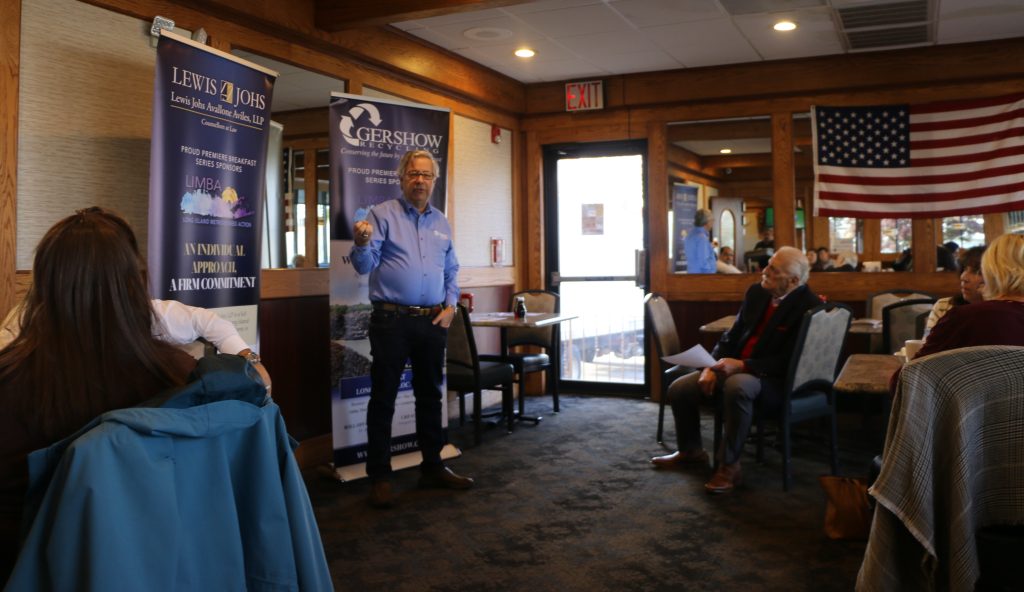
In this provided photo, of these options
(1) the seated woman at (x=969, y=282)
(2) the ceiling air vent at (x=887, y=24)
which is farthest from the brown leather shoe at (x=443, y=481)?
(2) the ceiling air vent at (x=887, y=24)

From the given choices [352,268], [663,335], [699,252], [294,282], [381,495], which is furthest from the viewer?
[699,252]

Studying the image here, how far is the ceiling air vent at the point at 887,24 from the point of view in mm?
5195

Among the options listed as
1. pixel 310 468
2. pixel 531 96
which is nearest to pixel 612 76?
pixel 531 96

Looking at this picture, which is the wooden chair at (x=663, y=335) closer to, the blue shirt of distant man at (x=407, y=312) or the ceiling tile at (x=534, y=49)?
the blue shirt of distant man at (x=407, y=312)

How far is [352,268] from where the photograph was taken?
4574mm

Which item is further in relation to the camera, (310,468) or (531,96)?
(531,96)

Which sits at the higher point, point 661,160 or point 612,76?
point 612,76

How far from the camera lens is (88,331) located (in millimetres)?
1436

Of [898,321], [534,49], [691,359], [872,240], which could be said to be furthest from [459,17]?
[872,240]

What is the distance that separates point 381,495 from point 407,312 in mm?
910

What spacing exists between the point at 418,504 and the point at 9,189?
7.38ft

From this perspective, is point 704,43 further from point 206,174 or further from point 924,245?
point 206,174

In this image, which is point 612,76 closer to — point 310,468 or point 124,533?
point 310,468

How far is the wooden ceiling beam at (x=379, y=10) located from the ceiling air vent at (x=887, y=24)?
95.1 inches
